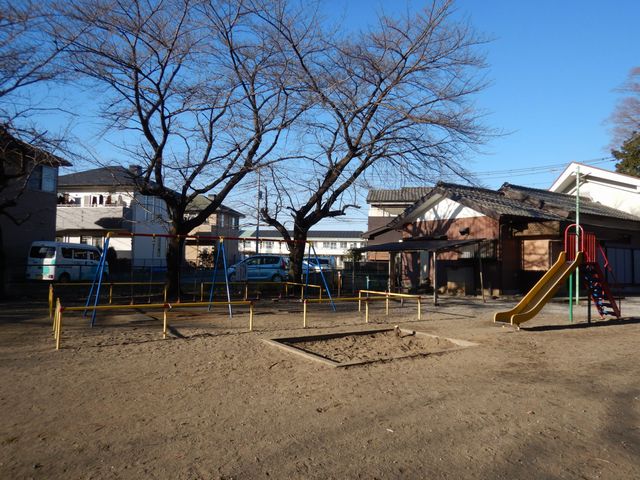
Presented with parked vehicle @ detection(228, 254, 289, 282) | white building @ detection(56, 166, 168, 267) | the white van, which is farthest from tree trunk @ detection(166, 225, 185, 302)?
white building @ detection(56, 166, 168, 267)

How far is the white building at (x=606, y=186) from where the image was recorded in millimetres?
24812

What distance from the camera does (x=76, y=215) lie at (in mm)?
30438

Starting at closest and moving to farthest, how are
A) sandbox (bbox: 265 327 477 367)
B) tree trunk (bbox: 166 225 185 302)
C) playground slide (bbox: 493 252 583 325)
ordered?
sandbox (bbox: 265 327 477 367), playground slide (bbox: 493 252 583 325), tree trunk (bbox: 166 225 185 302)

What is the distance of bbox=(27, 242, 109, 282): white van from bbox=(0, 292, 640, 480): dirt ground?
11970 mm

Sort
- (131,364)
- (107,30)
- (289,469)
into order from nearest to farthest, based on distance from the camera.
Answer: (289,469)
(131,364)
(107,30)

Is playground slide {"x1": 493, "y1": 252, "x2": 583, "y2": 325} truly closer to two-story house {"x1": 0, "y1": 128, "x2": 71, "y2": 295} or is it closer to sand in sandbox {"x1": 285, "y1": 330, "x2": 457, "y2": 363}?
sand in sandbox {"x1": 285, "y1": 330, "x2": 457, "y2": 363}

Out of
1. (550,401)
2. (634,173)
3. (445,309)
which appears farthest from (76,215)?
(634,173)

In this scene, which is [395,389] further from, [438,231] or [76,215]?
[76,215]

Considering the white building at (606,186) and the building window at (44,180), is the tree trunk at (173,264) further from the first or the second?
the white building at (606,186)

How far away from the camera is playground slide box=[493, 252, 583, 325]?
10.7 m

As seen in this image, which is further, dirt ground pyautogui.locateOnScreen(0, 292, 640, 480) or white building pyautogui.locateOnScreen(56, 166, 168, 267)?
white building pyautogui.locateOnScreen(56, 166, 168, 267)

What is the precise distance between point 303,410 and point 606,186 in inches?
1036

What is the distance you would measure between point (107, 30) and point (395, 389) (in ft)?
38.4

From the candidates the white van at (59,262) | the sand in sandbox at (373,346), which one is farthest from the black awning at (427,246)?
the white van at (59,262)
